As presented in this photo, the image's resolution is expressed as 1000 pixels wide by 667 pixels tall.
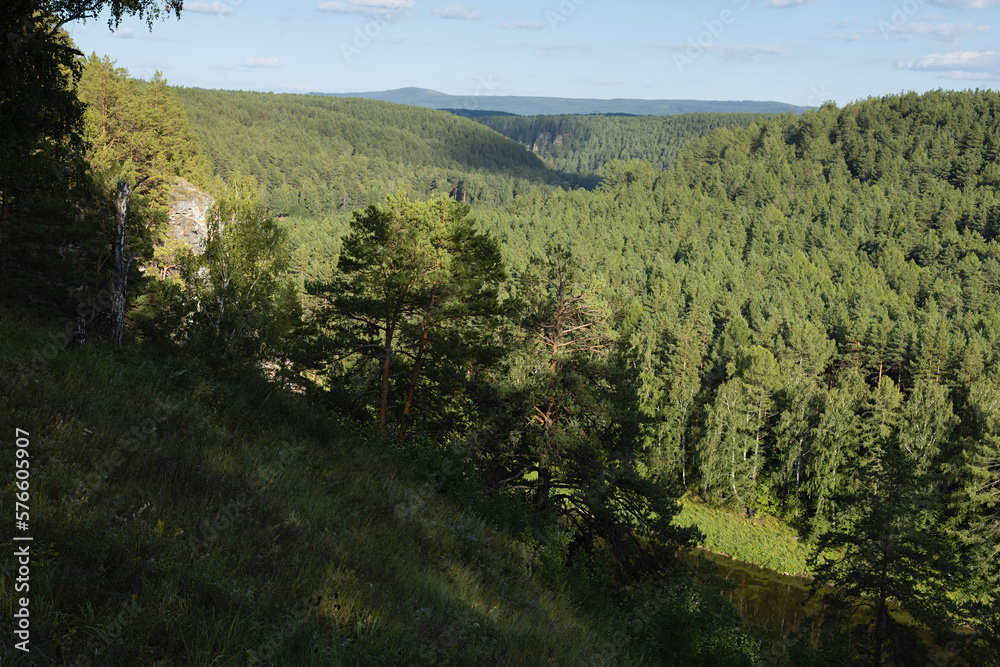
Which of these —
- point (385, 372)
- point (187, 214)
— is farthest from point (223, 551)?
point (187, 214)

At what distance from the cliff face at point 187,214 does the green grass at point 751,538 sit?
38295 millimetres

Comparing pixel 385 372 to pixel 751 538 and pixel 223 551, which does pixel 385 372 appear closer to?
pixel 223 551

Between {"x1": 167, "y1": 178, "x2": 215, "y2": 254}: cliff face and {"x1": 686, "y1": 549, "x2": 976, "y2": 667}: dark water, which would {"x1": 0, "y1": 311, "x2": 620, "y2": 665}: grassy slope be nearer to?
{"x1": 686, "y1": 549, "x2": 976, "y2": 667}: dark water

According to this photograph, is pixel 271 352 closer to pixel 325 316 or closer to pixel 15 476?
pixel 325 316

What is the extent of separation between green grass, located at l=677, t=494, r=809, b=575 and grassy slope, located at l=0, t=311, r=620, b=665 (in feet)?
112

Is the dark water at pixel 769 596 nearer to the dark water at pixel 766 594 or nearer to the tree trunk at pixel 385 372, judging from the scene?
the dark water at pixel 766 594

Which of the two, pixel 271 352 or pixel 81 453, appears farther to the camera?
pixel 271 352

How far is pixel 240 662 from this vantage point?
3.59 m

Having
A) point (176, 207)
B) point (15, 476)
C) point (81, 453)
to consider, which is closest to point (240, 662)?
point (15, 476)

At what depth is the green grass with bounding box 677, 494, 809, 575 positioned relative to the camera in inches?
1561

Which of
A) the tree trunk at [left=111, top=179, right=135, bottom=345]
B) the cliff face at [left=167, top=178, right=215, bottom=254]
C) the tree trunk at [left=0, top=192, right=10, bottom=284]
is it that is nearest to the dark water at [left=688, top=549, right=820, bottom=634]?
the tree trunk at [left=111, top=179, right=135, bottom=345]

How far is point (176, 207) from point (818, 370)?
5932 centimetres

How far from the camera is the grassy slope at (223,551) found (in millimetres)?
3594

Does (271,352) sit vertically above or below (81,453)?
below
